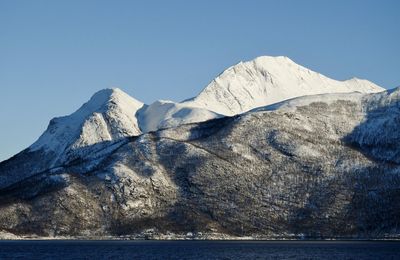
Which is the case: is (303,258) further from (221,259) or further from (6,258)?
(6,258)

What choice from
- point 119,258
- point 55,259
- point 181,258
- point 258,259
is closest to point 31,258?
point 55,259

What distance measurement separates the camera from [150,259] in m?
188

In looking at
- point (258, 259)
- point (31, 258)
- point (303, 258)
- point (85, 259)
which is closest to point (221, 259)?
point (258, 259)

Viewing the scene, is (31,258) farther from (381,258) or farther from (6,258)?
(381,258)

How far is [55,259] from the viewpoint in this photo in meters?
192

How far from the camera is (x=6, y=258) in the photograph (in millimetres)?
188500

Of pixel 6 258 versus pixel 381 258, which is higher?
pixel 6 258

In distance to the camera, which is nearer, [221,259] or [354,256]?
[221,259]

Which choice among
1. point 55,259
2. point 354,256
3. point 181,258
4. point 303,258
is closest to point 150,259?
point 181,258

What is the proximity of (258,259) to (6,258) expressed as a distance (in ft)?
197

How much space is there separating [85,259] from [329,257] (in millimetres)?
59831

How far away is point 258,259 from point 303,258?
1225cm

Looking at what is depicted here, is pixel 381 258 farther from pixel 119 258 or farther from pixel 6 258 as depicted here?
pixel 6 258

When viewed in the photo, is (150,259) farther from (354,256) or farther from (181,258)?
(354,256)
